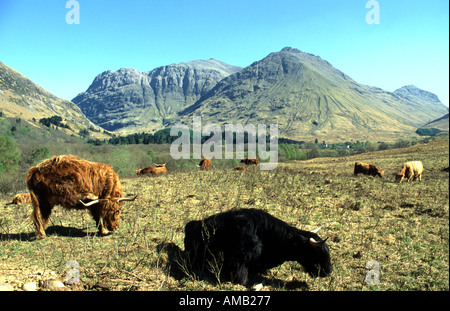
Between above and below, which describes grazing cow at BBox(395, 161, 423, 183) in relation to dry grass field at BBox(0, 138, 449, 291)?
above

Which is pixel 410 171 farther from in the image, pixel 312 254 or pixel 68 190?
pixel 68 190

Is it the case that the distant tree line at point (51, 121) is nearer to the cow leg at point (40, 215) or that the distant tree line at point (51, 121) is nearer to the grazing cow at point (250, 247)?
the cow leg at point (40, 215)

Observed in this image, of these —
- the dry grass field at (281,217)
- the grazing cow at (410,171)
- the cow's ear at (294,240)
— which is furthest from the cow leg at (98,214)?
the grazing cow at (410,171)

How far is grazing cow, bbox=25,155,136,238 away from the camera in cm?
705

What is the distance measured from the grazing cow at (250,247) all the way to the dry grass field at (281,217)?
1.02 ft

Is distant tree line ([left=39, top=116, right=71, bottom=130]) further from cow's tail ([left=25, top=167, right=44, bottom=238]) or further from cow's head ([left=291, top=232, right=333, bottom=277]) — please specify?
cow's head ([left=291, top=232, right=333, bottom=277])

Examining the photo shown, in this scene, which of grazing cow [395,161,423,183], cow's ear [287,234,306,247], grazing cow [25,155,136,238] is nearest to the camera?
cow's ear [287,234,306,247]

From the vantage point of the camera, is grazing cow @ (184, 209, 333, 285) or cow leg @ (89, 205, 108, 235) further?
cow leg @ (89, 205, 108, 235)

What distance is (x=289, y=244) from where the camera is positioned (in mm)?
5742

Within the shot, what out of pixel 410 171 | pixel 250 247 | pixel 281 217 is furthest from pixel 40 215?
pixel 410 171

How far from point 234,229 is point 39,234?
17.1 feet

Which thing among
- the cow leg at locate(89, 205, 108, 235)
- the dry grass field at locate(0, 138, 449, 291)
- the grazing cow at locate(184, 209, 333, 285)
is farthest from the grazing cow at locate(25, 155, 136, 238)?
the grazing cow at locate(184, 209, 333, 285)

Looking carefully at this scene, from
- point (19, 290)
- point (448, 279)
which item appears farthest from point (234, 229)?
point (448, 279)
